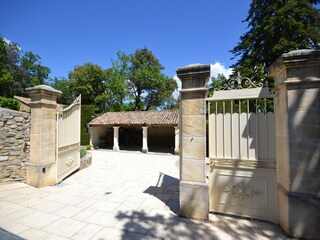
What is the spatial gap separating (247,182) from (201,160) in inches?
38.8

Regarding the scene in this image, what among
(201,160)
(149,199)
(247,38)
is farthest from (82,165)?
(247,38)

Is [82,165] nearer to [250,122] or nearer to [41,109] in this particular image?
[41,109]

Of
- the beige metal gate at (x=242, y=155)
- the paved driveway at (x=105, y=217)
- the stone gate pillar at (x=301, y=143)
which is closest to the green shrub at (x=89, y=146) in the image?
the paved driveway at (x=105, y=217)

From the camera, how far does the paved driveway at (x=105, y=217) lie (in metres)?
2.64

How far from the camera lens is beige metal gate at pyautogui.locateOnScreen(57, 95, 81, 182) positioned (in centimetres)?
522

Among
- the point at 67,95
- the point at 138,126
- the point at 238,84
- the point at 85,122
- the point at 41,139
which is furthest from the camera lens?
the point at 67,95

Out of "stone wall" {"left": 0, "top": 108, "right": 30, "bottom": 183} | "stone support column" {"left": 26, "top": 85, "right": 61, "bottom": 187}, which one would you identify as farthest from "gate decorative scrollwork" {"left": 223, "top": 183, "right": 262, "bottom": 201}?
"stone wall" {"left": 0, "top": 108, "right": 30, "bottom": 183}

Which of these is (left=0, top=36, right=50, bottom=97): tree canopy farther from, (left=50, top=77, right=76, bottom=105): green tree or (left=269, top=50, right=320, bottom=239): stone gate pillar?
(left=269, top=50, right=320, bottom=239): stone gate pillar

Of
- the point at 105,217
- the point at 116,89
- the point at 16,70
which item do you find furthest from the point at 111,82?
the point at 105,217

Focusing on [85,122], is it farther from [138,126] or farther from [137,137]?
[138,126]

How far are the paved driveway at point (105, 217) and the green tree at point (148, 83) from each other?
22584 millimetres

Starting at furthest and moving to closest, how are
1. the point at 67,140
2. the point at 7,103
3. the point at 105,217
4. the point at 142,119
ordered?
the point at 142,119
the point at 7,103
the point at 67,140
the point at 105,217

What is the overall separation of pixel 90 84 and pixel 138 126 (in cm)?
1459

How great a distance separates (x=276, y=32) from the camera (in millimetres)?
12188
